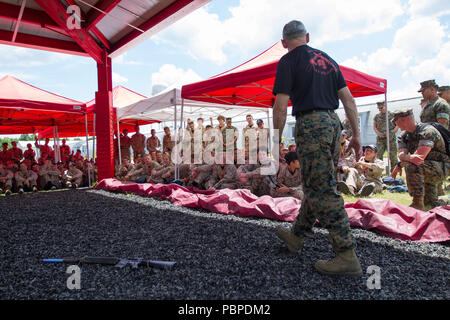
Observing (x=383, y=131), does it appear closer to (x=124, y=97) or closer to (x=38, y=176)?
(x=124, y=97)

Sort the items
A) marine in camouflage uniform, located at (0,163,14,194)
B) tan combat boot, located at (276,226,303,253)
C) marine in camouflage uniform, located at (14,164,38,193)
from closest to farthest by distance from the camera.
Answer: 1. tan combat boot, located at (276,226,303,253)
2. marine in camouflage uniform, located at (0,163,14,194)
3. marine in camouflage uniform, located at (14,164,38,193)

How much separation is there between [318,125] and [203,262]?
4.42 ft

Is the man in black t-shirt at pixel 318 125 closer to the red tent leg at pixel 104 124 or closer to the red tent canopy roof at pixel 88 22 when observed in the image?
the red tent canopy roof at pixel 88 22

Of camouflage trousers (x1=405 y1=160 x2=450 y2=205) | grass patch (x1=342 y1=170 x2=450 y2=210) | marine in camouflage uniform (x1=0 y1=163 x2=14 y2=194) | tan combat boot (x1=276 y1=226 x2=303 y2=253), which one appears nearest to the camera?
tan combat boot (x1=276 y1=226 x2=303 y2=253)

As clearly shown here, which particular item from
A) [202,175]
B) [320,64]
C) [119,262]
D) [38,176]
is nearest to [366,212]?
[320,64]

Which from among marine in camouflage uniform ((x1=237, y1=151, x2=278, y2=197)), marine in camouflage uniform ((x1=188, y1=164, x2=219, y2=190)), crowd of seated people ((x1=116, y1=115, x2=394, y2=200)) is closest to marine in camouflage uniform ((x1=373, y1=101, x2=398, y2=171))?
crowd of seated people ((x1=116, y1=115, x2=394, y2=200))

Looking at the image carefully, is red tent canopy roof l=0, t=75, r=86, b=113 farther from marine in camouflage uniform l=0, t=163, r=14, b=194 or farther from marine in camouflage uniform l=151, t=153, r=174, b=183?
marine in camouflage uniform l=151, t=153, r=174, b=183

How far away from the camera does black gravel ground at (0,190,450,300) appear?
68.3 inches

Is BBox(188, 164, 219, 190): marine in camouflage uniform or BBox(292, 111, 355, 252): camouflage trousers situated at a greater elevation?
BBox(292, 111, 355, 252): camouflage trousers

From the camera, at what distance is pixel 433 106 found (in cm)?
464

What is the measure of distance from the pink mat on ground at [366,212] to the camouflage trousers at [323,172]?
117 centimetres

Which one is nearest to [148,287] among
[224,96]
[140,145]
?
[224,96]

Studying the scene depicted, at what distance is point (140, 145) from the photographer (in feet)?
37.9
